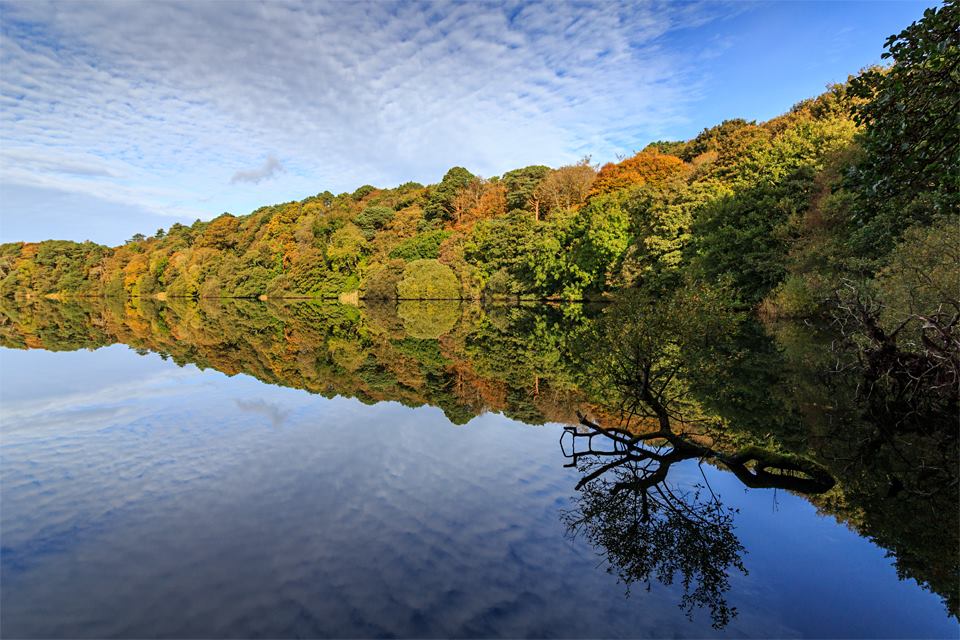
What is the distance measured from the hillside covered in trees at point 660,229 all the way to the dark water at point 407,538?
16.0 ft

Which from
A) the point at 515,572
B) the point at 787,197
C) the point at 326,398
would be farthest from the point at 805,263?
the point at 515,572

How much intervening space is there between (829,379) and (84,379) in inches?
1050

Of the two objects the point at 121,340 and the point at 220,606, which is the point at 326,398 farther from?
the point at 121,340

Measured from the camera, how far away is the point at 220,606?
5.66m

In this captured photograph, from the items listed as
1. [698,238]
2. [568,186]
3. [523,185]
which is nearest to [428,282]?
[568,186]

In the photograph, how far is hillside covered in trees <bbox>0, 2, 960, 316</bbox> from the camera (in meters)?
10.0

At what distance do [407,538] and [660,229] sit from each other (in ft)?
145

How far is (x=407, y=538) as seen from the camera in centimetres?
726

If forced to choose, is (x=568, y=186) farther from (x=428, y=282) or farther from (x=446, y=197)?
(x=446, y=197)

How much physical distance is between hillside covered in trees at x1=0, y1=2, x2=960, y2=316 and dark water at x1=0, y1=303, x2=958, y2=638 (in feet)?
16.0

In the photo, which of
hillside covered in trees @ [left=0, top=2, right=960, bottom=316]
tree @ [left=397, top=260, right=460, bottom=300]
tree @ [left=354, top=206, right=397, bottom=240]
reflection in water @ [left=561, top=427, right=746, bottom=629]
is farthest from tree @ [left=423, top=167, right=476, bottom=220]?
reflection in water @ [left=561, top=427, right=746, bottom=629]

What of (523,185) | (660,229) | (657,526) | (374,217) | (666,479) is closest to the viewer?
(657,526)

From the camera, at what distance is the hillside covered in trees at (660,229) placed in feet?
32.9

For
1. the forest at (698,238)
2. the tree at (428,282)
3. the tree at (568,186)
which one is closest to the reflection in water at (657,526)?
the forest at (698,238)
